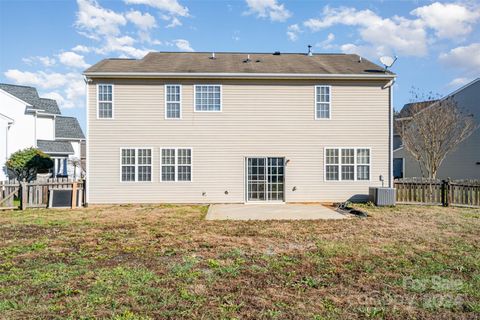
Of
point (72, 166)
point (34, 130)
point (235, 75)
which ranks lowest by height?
point (72, 166)

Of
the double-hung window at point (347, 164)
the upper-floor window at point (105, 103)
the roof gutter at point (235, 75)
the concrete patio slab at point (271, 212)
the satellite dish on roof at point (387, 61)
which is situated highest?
the satellite dish on roof at point (387, 61)

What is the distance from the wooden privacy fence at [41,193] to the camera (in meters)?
13.0

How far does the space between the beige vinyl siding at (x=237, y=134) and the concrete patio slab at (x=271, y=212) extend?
915 mm

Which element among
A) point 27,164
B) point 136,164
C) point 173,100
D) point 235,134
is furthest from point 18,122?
point 235,134

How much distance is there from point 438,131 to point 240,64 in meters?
13.9

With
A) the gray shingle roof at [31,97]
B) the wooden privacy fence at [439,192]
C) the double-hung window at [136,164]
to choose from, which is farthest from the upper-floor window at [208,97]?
the gray shingle roof at [31,97]

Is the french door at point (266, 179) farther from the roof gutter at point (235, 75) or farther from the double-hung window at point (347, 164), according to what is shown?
the roof gutter at point (235, 75)

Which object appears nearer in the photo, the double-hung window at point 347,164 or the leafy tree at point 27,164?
the double-hung window at point 347,164

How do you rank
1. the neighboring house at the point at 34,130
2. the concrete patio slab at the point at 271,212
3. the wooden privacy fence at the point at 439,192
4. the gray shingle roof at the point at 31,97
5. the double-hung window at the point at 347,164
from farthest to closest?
the gray shingle roof at the point at 31,97 < the neighboring house at the point at 34,130 < the double-hung window at the point at 347,164 < the wooden privacy fence at the point at 439,192 < the concrete patio slab at the point at 271,212

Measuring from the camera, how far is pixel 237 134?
1450 cm

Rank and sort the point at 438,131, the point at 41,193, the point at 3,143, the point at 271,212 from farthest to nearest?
the point at 438,131 < the point at 3,143 < the point at 41,193 < the point at 271,212

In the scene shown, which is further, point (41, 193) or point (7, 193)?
point (41, 193)

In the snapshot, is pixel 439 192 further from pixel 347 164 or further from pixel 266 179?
pixel 266 179

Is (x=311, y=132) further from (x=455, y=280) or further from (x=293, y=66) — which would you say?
(x=455, y=280)
